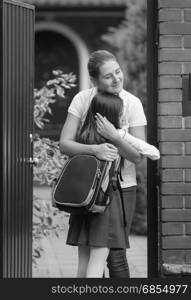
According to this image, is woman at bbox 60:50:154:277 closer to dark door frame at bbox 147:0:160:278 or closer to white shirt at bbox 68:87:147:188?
white shirt at bbox 68:87:147:188

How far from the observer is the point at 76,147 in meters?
4.39

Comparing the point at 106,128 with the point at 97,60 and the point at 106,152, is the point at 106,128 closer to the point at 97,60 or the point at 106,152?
the point at 106,152

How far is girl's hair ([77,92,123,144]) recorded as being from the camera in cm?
438

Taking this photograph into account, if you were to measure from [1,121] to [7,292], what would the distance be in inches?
39.9

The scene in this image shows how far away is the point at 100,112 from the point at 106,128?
0.12 m

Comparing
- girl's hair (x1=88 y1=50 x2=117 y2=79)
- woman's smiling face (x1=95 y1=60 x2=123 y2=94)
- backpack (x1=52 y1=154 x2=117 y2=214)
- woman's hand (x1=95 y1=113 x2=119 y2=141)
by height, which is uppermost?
girl's hair (x1=88 y1=50 x2=117 y2=79)

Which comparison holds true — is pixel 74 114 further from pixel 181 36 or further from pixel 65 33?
pixel 65 33

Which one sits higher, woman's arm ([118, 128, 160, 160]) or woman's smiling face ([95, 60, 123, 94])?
woman's smiling face ([95, 60, 123, 94])

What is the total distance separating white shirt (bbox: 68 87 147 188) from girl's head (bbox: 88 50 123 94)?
0.33 ft

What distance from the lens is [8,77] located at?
4832 mm

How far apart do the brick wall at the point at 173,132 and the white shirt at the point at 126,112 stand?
16.4 inches

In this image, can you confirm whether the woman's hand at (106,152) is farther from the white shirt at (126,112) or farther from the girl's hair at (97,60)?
the girl's hair at (97,60)

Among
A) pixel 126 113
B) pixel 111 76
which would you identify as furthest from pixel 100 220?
pixel 111 76

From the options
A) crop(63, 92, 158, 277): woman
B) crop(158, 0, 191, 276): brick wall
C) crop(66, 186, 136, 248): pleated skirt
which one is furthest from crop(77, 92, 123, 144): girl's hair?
crop(158, 0, 191, 276): brick wall
